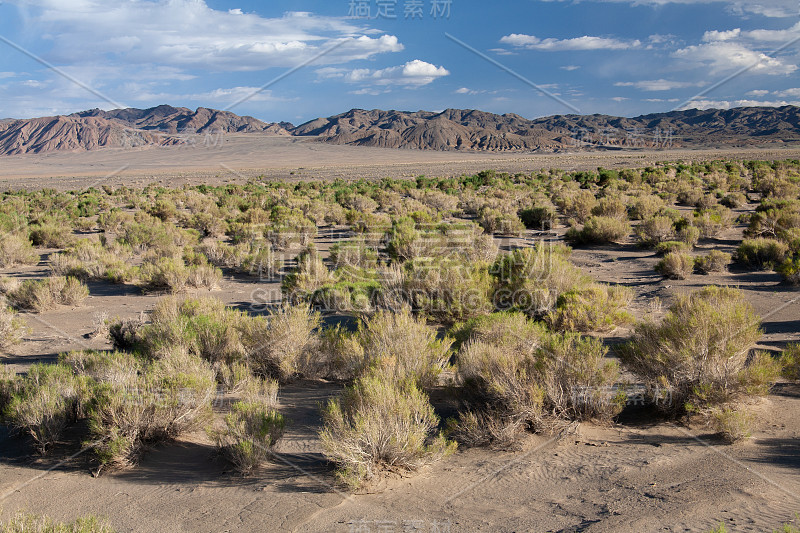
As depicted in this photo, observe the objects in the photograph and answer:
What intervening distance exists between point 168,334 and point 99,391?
2.06 meters

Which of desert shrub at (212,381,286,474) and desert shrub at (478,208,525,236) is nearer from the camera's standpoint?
desert shrub at (212,381,286,474)

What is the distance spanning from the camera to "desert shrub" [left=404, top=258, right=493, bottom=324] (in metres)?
9.05

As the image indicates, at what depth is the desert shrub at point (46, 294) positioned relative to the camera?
34.1 ft

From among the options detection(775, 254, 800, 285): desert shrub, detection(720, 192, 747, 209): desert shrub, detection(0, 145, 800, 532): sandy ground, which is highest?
detection(720, 192, 747, 209): desert shrub

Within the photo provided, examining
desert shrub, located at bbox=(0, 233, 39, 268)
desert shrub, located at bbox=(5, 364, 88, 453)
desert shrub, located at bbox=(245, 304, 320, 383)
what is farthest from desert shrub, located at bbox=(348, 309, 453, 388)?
desert shrub, located at bbox=(0, 233, 39, 268)

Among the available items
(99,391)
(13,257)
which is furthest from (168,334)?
(13,257)

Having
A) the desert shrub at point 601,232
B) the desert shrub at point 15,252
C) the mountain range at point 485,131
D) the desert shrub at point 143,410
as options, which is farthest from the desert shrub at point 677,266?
the mountain range at point 485,131

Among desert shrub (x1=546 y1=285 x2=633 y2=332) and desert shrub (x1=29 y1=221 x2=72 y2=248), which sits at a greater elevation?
desert shrub (x1=29 y1=221 x2=72 y2=248)

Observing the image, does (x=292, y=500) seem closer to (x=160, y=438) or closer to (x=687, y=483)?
(x=160, y=438)

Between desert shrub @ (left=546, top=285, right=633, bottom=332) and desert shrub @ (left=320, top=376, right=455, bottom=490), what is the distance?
4036 mm

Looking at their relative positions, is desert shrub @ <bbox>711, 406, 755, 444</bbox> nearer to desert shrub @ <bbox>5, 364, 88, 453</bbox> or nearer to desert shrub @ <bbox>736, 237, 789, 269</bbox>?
desert shrub @ <bbox>5, 364, 88, 453</bbox>

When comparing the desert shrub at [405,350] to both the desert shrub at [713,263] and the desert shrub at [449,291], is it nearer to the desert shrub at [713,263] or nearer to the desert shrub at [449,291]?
the desert shrub at [449,291]

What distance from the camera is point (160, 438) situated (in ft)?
16.7

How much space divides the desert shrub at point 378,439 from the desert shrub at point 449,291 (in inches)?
162
